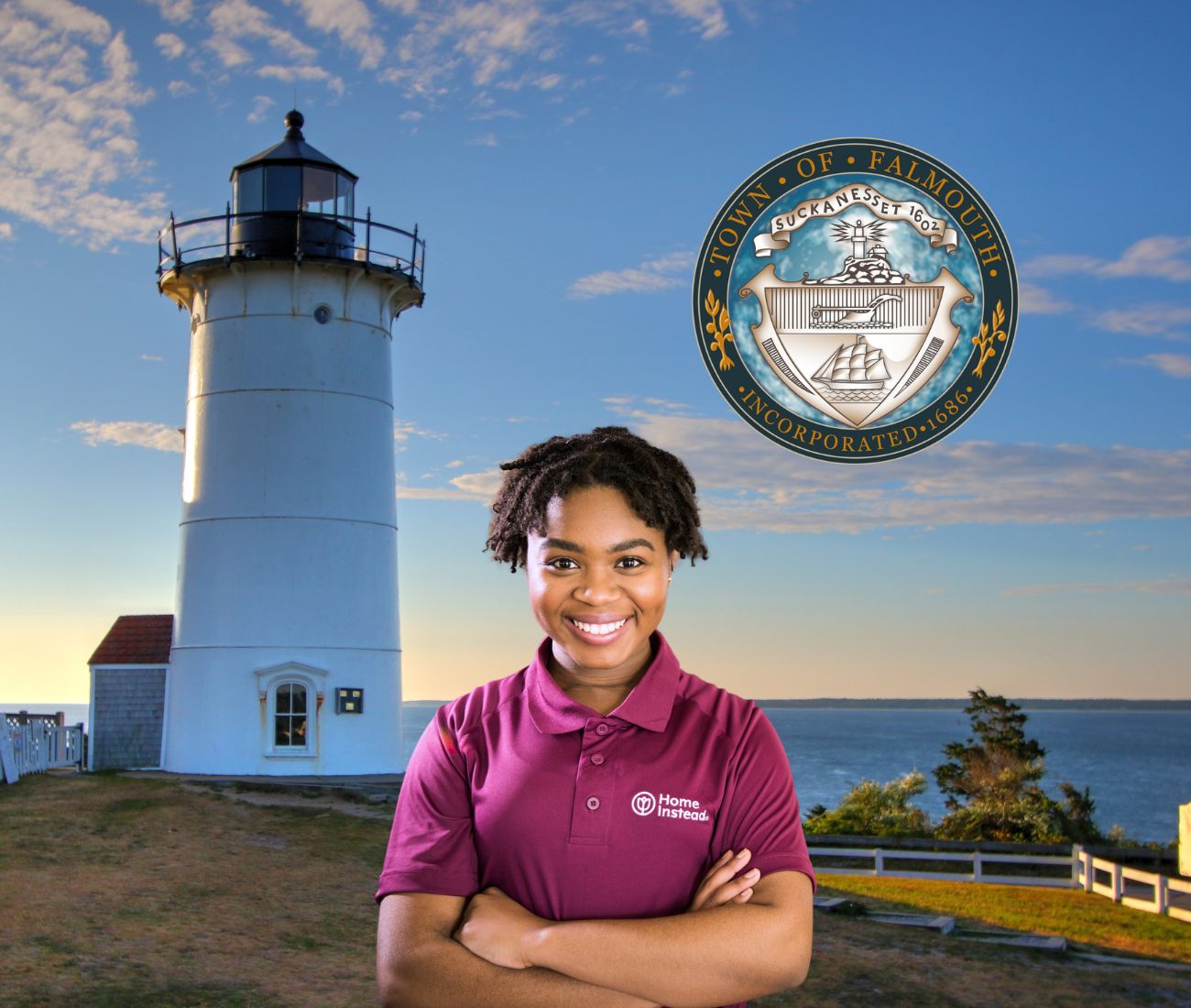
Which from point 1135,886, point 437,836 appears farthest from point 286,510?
point 437,836

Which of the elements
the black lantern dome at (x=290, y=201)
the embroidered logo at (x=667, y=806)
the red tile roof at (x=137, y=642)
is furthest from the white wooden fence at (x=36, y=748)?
the embroidered logo at (x=667, y=806)

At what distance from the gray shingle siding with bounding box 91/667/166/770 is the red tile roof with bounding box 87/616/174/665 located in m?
0.18

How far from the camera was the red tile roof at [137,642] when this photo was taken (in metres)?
22.2

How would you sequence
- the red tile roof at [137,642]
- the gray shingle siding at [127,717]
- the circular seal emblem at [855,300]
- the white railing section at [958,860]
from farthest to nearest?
the red tile roof at [137,642], the gray shingle siding at [127,717], the white railing section at [958,860], the circular seal emblem at [855,300]

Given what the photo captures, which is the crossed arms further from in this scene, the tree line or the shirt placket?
the tree line

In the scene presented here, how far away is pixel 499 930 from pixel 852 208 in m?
6.40

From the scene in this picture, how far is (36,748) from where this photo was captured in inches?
846

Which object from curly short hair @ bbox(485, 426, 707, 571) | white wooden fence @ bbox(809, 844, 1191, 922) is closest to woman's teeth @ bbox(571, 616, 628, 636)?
curly short hair @ bbox(485, 426, 707, 571)

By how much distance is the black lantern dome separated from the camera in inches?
893

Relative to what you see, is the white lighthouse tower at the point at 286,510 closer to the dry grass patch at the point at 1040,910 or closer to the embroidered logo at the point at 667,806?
the dry grass patch at the point at 1040,910

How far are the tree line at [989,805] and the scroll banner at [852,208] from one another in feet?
53.7

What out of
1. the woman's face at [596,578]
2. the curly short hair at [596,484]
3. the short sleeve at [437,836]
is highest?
the curly short hair at [596,484]

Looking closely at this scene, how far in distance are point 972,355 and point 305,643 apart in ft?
50.0

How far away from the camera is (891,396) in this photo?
Answer: 8078 millimetres
